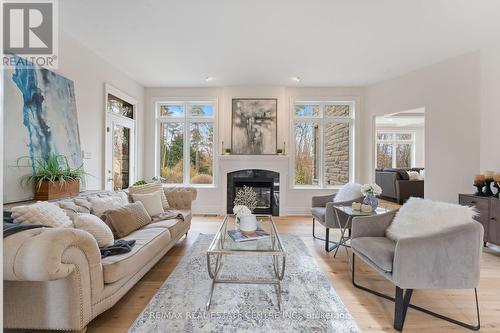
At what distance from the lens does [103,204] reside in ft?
8.73

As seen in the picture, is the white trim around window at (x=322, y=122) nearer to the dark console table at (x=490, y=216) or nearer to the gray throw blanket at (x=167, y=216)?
the dark console table at (x=490, y=216)

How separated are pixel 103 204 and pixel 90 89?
1955 mm

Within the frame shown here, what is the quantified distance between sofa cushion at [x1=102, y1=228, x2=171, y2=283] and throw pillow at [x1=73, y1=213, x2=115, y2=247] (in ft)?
0.72

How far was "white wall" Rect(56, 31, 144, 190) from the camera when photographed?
316cm

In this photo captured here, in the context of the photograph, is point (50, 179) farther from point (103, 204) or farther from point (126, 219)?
point (126, 219)

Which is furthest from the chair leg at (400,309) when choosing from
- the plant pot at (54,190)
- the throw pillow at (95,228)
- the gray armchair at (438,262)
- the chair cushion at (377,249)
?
the plant pot at (54,190)

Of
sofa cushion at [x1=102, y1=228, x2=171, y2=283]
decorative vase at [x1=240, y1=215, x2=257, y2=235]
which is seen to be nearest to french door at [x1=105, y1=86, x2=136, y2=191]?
sofa cushion at [x1=102, y1=228, x2=171, y2=283]

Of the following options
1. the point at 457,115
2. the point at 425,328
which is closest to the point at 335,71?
the point at 457,115

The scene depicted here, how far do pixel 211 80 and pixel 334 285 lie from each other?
417cm

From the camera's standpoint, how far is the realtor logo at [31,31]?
94.9 inches

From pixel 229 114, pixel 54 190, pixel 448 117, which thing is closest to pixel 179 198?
pixel 54 190

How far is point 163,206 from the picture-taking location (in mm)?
3625

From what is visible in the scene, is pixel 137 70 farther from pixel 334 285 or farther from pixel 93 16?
pixel 334 285

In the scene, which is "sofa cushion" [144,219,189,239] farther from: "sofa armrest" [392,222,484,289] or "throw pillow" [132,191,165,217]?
"sofa armrest" [392,222,484,289]
